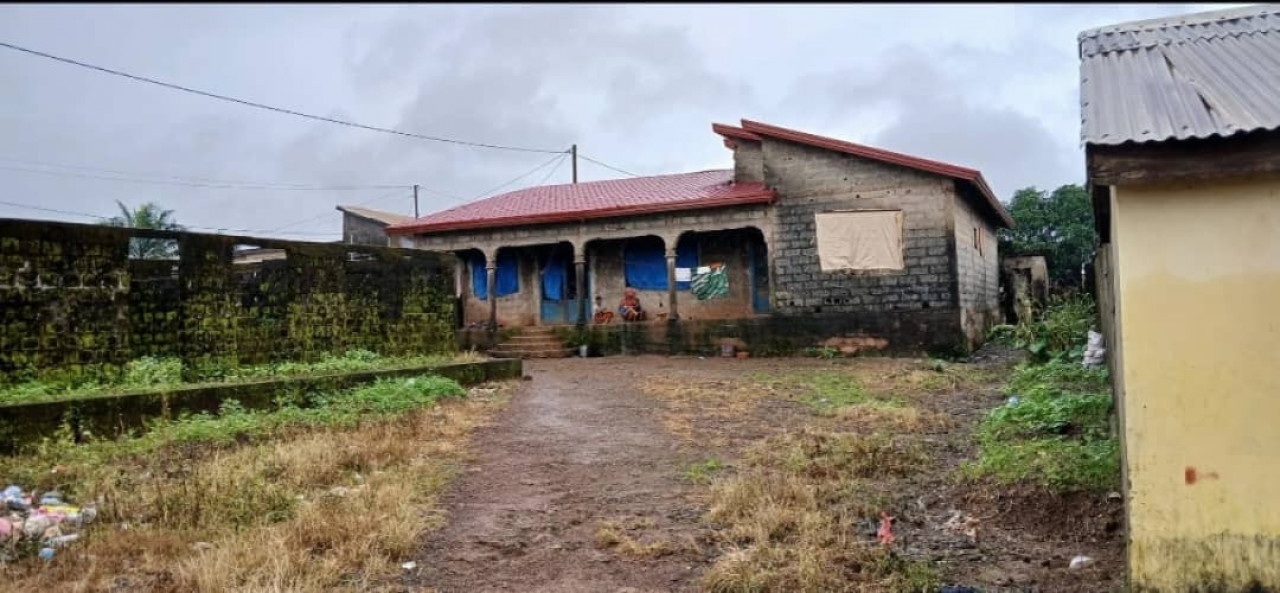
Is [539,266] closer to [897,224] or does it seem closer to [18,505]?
[897,224]

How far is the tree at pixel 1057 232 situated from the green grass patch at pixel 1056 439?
17054mm

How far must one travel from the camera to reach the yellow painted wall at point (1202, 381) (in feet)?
11.0

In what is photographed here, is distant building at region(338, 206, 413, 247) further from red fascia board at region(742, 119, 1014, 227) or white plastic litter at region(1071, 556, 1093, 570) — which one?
white plastic litter at region(1071, 556, 1093, 570)

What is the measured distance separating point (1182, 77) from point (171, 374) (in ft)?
33.0

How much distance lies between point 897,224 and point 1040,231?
13.3m

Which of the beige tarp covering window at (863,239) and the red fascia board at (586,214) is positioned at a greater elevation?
the red fascia board at (586,214)

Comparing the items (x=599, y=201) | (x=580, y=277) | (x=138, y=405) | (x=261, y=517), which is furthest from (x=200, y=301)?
(x=599, y=201)

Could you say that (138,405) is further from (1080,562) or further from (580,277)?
(580,277)

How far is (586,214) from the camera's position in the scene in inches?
675

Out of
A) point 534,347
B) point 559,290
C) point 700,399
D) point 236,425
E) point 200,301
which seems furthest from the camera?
point 559,290

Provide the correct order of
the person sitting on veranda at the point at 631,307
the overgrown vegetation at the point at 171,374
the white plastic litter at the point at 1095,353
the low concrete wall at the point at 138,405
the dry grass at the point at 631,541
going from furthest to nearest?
the person sitting on veranda at the point at 631,307, the white plastic litter at the point at 1095,353, the overgrown vegetation at the point at 171,374, the low concrete wall at the point at 138,405, the dry grass at the point at 631,541

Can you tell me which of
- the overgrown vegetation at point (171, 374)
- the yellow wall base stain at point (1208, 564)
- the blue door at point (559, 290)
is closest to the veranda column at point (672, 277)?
the blue door at point (559, 290)

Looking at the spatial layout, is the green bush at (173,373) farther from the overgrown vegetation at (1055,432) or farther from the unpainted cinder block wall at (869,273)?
the overgrown vegetation at (1055,432)

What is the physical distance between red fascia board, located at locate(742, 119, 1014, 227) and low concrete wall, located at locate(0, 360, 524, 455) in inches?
327
